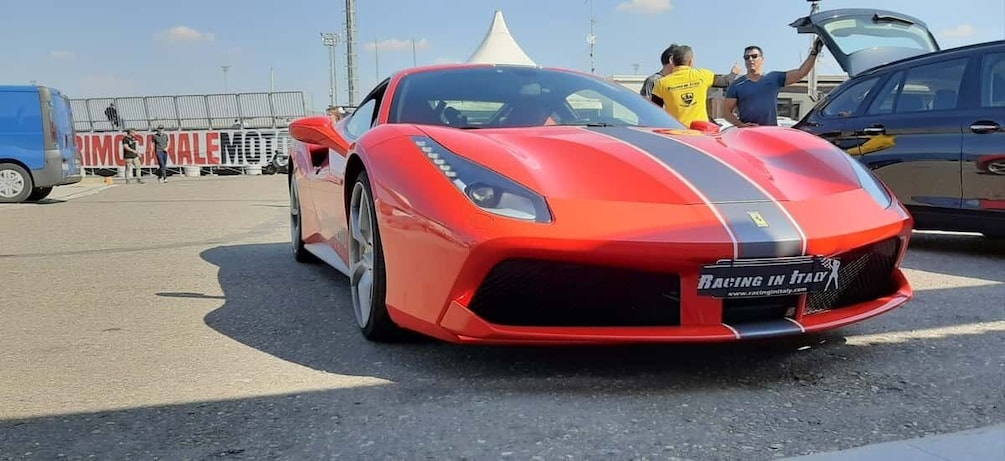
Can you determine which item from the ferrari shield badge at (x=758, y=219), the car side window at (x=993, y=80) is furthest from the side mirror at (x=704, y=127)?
the car side window at (x=993, y=80)

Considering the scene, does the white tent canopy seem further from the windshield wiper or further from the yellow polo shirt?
the windshield wiper

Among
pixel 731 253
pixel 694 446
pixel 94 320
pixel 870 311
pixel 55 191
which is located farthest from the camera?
pixel 55 191

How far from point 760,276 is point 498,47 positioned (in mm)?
21165

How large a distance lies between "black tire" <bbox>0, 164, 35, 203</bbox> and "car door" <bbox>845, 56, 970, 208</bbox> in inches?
472

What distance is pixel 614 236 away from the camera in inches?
94.0

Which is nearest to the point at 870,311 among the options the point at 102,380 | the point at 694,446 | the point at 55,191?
the point at 694,446

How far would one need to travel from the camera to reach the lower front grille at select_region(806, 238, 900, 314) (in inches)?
104

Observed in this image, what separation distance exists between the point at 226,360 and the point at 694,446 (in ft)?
5.55

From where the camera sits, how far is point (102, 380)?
2762 mm

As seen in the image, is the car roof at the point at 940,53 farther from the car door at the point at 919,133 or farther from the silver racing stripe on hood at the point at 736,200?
the silver racing stripe on hood at the point at 736,200

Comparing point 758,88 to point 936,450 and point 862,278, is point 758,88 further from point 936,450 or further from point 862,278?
point 936,450

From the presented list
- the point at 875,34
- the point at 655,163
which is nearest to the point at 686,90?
the point at 875,34

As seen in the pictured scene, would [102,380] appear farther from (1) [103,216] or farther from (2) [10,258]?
(1) [103,216]

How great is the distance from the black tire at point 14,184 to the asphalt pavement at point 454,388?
32.8ft
